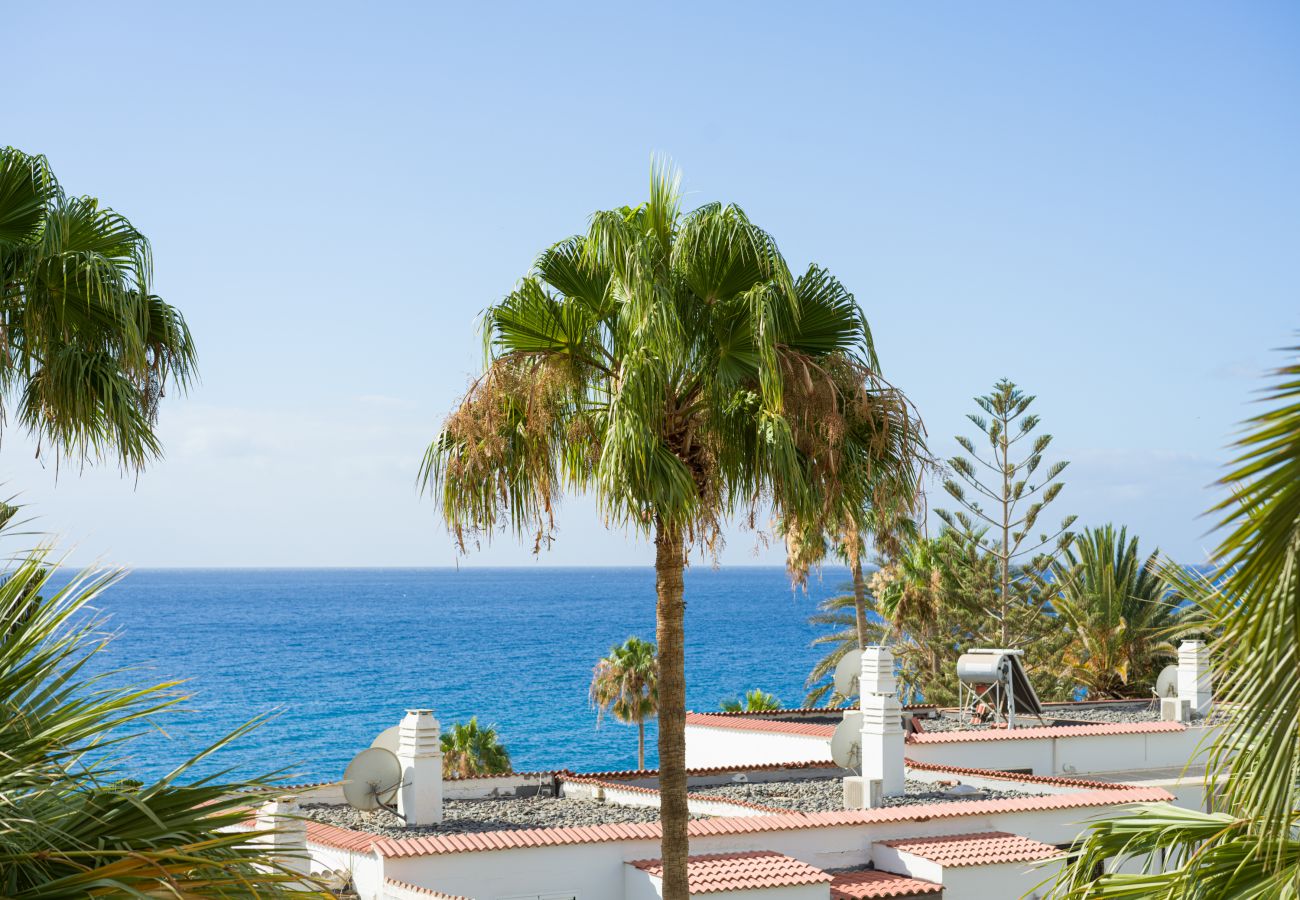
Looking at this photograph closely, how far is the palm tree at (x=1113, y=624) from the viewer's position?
3994 cm

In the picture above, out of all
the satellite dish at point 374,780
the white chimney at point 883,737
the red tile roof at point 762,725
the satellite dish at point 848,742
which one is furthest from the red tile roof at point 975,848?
the satellite dish at point 374,780

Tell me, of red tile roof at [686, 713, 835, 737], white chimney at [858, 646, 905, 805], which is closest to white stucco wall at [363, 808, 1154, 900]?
white chimney at [858, 646, 905, 805]

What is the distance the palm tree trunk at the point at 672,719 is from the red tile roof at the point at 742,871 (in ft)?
8.32

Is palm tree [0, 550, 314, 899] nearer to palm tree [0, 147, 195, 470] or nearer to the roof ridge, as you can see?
palm tree [0, 147, 195, 470]

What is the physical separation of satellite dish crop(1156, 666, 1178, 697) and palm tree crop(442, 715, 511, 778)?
73.7ft

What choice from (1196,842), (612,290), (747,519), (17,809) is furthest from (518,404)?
(17,809)

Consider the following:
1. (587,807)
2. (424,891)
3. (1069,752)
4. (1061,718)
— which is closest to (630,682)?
(1061,718)

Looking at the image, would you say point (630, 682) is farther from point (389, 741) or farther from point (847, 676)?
point (389, 741)

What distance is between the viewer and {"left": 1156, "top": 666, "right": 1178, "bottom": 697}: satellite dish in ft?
91.5

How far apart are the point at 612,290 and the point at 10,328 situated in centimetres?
475

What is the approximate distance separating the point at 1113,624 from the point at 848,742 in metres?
22.6

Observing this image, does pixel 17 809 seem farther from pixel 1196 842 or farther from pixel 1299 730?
pixel 1196 842

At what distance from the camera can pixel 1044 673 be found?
4612 cm

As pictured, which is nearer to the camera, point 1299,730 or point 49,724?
point 49,724
